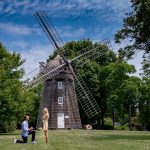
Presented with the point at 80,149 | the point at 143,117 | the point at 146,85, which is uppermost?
the point at 146,85

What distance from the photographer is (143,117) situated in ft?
302

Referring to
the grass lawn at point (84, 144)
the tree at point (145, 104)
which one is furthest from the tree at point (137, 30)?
the tree at point (145, 104)

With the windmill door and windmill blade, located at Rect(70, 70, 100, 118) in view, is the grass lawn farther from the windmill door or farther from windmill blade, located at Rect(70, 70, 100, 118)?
windmill blade, located at Rect(70, 70, 100, 118)

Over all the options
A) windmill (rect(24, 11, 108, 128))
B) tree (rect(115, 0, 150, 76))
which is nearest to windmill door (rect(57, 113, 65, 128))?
windmill (rect(24, 11, 108, 128))

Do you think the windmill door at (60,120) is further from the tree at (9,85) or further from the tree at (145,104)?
the tree at (145,104)

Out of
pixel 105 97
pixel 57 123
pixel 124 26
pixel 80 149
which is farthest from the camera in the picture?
pixel 105 97

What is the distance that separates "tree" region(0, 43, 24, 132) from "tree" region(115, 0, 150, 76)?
47.7 ft

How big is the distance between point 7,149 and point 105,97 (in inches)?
2856

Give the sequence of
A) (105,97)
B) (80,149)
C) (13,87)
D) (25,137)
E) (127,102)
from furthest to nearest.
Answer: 1. (105,97)
2. (127,102)
3. (13,87)
4. (25,137)
5. (80,149)

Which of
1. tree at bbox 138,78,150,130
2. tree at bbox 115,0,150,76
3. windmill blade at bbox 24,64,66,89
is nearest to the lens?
tree at bbox 115,0,150,76

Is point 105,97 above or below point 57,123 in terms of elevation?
above

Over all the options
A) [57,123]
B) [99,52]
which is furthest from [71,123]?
[99,52]

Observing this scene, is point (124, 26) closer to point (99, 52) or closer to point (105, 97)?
point (99, 52)

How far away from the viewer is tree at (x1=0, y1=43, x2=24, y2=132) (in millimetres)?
52719
